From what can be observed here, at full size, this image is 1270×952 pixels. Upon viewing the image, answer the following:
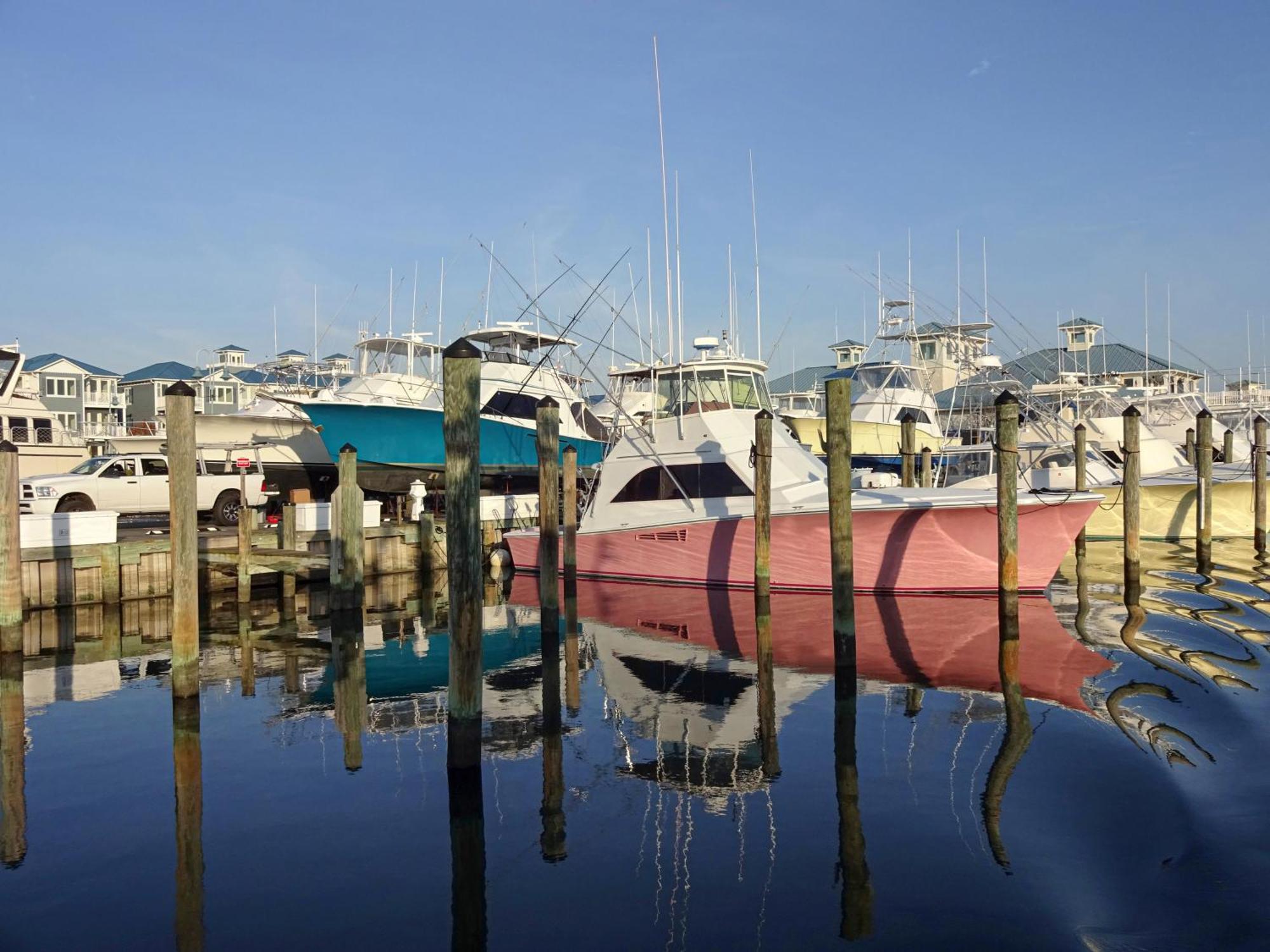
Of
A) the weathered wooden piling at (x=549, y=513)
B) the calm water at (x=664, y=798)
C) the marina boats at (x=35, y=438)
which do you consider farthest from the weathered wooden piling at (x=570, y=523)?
the marina boats at (x=35, y=438)

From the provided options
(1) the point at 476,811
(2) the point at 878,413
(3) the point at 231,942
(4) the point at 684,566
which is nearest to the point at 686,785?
(1) the point at 476,811

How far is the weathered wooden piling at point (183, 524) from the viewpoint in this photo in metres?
9.70

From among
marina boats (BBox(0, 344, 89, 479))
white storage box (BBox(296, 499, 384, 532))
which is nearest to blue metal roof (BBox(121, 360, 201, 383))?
marina boats (BBox(0, 344, 89, 479))

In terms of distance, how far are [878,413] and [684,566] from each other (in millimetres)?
28213

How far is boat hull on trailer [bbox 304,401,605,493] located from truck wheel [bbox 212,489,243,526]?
4631 millimetres

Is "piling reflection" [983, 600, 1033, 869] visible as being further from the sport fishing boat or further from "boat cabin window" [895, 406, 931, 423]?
"boat cabin window" [895, 406, 931, 423]

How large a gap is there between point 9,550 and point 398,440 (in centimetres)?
1642

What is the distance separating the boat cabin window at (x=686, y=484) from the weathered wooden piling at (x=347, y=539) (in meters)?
5.27

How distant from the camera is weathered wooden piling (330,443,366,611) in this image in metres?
17.2

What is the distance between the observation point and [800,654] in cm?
1405

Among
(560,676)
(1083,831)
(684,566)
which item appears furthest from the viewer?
(684,566)

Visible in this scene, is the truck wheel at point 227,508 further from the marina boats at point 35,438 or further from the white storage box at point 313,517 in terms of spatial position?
the marina boats at point 35,438

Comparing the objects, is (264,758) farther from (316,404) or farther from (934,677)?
(316,404)

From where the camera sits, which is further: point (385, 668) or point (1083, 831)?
point (385, 668)
